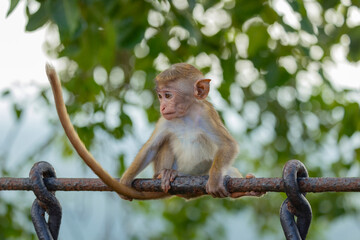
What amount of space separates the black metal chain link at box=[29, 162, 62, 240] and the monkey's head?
2.81 ft

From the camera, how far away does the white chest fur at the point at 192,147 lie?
231cm

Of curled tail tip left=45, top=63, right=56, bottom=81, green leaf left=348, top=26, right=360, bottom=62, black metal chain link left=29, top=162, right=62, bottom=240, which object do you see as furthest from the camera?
green leaf left=348, top=26, right=360, bottom=62

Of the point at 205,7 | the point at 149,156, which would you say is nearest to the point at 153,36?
the point at 205,7

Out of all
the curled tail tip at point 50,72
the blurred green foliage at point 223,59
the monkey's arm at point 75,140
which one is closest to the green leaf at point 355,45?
the blurred green foliage at point 223,59

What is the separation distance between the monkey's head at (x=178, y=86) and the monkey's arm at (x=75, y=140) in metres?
0.76

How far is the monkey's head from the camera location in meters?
2.11

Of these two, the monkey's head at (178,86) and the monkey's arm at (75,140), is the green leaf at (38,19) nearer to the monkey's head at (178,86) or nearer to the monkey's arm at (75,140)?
the monkey's head at (178,86)

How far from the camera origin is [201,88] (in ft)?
6.94

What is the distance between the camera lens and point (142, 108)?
400 centimetres

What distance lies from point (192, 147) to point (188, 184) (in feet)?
3.67

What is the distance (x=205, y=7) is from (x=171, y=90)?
2.15 ft

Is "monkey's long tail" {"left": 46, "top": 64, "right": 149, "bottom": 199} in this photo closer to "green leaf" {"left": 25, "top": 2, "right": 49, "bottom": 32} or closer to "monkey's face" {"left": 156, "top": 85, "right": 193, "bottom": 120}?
"monkey's face" {"left": 156, "top": 85, "right": 193, "bottom": 120}

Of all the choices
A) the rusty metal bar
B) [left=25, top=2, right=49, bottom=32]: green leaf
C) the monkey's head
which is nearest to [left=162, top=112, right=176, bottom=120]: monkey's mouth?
the monkey's head

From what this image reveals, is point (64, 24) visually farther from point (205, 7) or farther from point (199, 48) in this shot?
point (199, 48)
